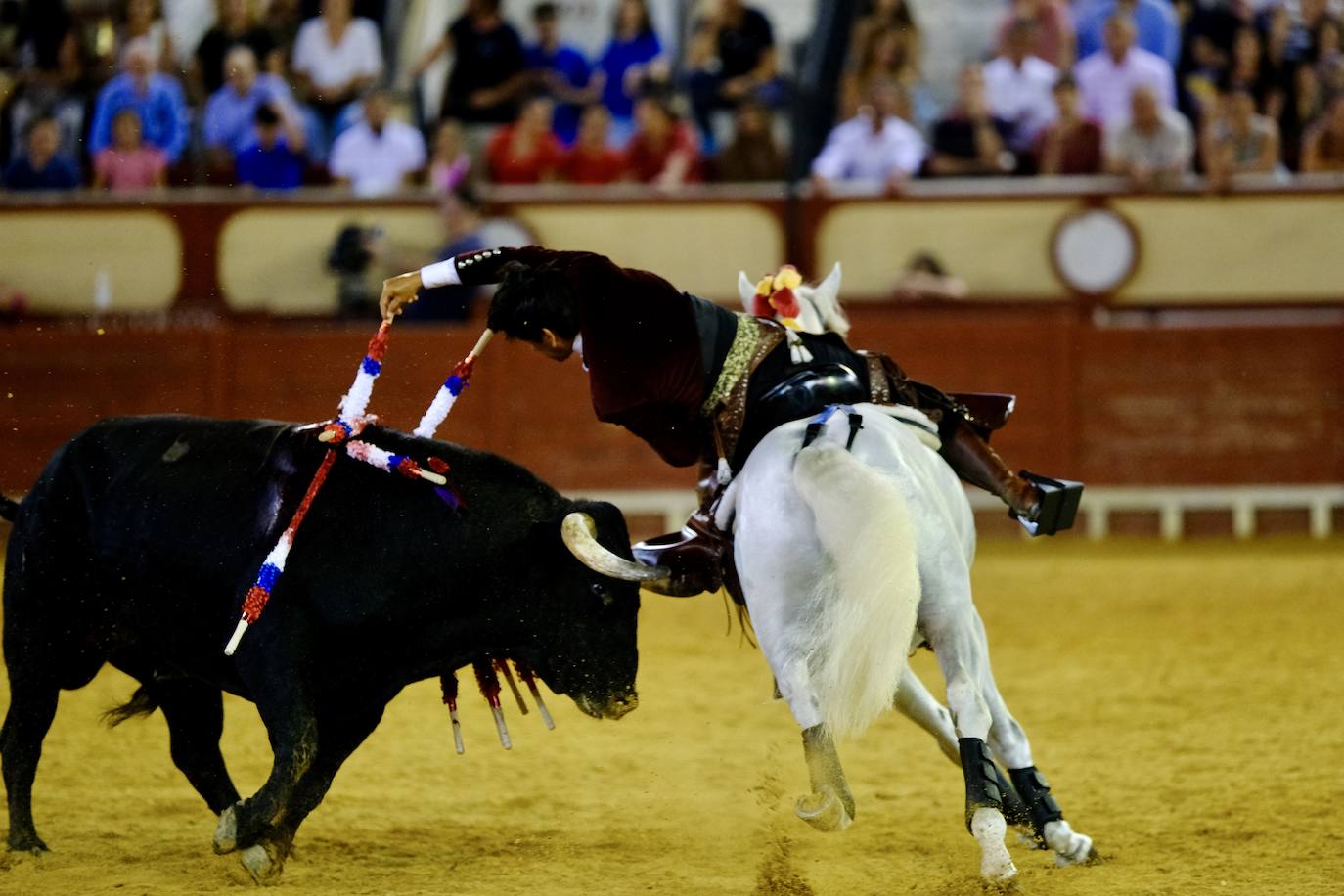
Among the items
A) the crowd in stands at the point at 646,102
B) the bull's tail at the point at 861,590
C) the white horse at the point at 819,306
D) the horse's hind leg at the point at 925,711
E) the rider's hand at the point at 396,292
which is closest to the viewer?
the bull's tail at the point at 861,590

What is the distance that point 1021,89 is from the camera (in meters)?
12.2

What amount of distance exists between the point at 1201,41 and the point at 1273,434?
2718 millimetres

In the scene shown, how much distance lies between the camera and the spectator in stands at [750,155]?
12.0m

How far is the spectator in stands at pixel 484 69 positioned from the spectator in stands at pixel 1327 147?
5140 millimetres

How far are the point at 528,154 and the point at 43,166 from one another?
310 centimetres

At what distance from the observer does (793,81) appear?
493 inches

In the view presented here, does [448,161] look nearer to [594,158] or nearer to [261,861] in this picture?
[594,158]

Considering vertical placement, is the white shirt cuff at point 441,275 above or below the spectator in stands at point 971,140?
below

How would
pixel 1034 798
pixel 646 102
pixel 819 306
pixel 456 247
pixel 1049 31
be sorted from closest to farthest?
pixel 1034 798, pixel 819 306, pixel 456 247, pixel 646 102, pixel 1049 31

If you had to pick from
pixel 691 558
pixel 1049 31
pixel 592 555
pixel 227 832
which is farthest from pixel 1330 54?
pixel 227 832

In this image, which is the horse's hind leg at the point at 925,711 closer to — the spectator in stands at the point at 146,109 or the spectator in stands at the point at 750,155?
the spectator in stands at the point at 750,155

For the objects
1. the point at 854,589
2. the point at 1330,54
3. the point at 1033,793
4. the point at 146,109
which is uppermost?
the point at 1330,54

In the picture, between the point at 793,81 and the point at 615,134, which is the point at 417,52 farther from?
the point at 793,81

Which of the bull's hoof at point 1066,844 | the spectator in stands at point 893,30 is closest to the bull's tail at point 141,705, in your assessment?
the bull's hoof at point 1066,844
